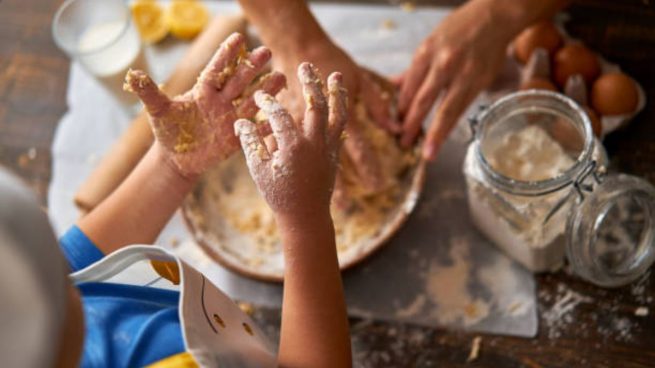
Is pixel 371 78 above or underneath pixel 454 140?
above

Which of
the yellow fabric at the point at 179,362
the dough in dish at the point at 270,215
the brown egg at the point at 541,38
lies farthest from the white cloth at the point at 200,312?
the brown egg at the point at 541,38

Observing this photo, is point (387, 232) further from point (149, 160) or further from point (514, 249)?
→ point (149, 160)

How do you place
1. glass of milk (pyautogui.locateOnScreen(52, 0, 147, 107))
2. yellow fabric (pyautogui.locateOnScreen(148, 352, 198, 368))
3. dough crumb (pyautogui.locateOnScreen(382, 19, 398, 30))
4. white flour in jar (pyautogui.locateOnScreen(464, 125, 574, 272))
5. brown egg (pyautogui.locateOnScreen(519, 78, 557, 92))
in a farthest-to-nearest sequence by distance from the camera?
dough crumb (pyautogui.locateOnScreen(382, 19, 398, 30)) < glass of milk (pyautogui.locateOnScreen(52, 0, 147, 107)) < brown egg (pyautogui.locateOnScreen(519, 78, 557, 92)) < white flour in jar (pyautogui.locateOnScreen(464, 125, 574, 272)) < yellow fabric (pyautogui.locateOnScreen(148, 352, 198, 368))

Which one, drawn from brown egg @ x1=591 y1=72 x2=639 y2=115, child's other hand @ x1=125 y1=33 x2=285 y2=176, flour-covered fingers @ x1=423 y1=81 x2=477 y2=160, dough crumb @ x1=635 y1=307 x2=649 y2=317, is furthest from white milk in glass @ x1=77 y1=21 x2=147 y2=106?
dough crumb @ x1=635 y1=307 x2=649 y2=317

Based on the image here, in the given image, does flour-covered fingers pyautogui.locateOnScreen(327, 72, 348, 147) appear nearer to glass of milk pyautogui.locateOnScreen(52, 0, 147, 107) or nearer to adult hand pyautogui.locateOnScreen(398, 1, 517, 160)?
adult hand pyautogui.locateOnScreen(398, 1, 517, 160)

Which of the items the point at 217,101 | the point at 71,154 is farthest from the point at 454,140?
the point at 71,154

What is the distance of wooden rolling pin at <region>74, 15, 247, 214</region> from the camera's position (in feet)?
3.23

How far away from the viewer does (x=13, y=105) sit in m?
1.19

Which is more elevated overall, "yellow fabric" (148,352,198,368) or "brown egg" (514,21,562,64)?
"yellow fabric" (148,352,198,368)

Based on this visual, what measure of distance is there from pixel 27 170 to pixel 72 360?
698mm

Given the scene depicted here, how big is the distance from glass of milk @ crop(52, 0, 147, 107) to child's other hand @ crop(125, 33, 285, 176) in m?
0.35

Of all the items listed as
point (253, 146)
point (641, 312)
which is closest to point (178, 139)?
point (253, 146)

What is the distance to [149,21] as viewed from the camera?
3.98 feet

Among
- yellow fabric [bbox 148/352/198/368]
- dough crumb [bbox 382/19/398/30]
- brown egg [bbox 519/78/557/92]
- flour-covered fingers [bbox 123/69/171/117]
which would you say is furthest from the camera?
dough crumb [bbox 382/19/398/30]
